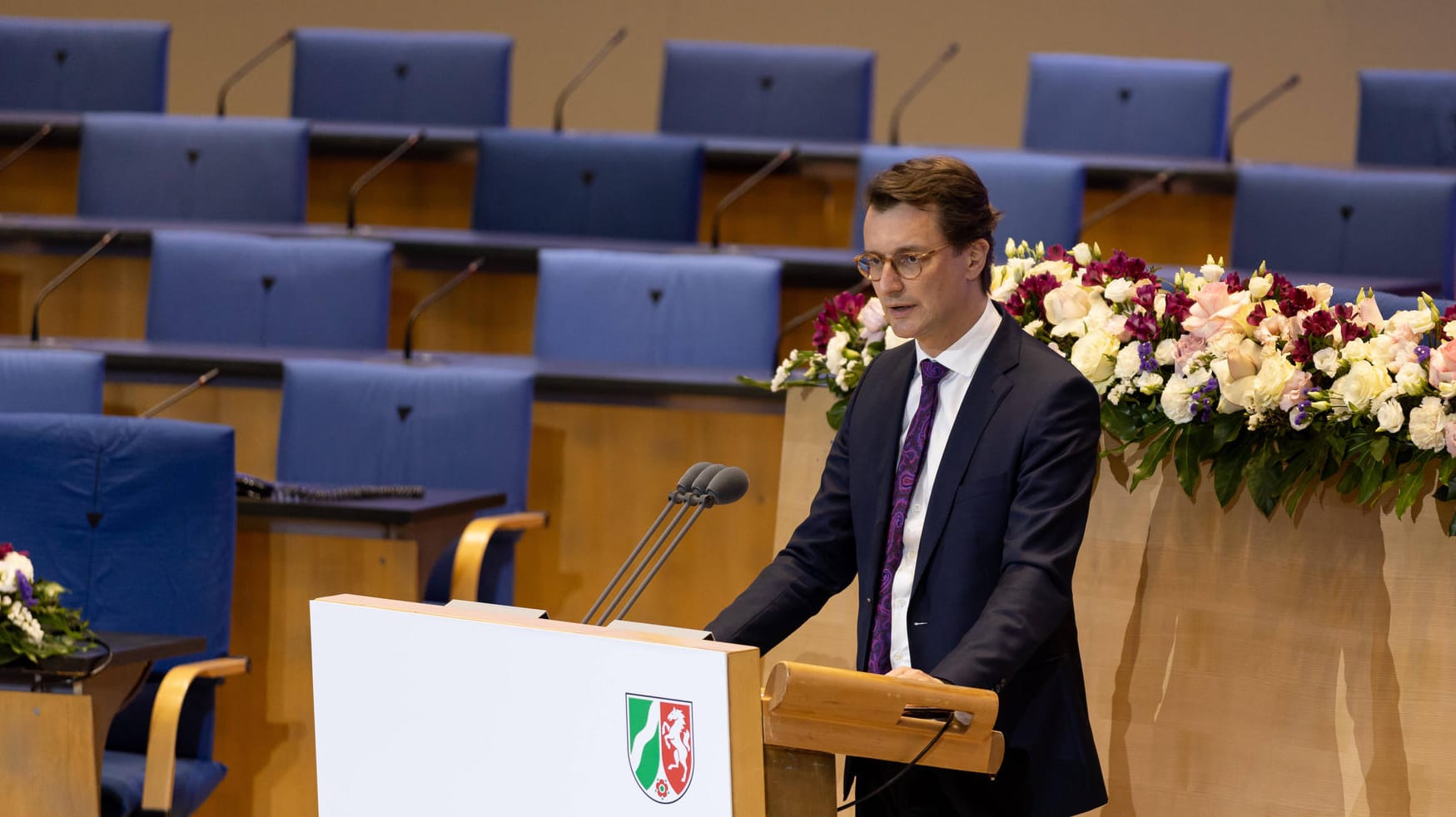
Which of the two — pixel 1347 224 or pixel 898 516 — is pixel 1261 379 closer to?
pixel 898 516

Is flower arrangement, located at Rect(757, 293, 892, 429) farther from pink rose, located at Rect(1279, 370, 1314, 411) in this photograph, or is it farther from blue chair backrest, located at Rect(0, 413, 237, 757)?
blue chair backrest, located at Rect(0, 413, 237, 757)

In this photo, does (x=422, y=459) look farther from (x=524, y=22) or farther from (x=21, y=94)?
(x=524, y=22)

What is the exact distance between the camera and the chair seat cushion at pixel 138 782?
2047 millimetres

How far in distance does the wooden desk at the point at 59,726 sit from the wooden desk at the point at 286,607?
522 mm

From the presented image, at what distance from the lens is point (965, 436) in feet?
4.82

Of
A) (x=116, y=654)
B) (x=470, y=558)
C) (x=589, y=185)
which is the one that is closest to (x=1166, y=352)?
(x=470, y=558)

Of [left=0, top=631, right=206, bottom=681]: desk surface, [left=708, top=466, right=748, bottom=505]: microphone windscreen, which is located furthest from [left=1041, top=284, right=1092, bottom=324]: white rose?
[left=0, top=631, right=206, bottom=681]: desk surface

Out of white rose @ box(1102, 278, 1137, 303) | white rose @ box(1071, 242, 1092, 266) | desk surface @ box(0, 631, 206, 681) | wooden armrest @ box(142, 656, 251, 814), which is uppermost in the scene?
white rose @ box(1071, 242, 1092, 266)

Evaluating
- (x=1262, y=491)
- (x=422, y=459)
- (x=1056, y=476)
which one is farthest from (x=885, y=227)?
(x=422, y=459)

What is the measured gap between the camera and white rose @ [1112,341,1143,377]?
1.82m

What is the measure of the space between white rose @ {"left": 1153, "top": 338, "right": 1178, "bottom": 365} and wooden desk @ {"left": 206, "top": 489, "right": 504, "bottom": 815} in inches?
45.4

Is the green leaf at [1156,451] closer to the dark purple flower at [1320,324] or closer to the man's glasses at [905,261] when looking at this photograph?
the dark purple flower at [1320,324]

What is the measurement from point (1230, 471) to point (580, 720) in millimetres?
953

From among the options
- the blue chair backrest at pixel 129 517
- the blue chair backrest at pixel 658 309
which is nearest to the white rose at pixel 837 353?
the blue chair backrest at pixel 129 517
